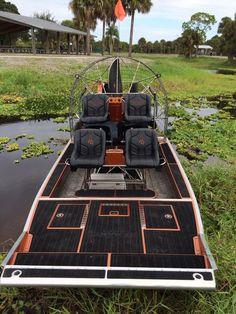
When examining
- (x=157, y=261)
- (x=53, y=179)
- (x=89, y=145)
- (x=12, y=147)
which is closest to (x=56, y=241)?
(x=157, y=261)

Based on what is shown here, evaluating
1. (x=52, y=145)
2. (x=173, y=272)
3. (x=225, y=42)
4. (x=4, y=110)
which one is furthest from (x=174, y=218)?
(x=225, y=42)

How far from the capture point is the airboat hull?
3.84m

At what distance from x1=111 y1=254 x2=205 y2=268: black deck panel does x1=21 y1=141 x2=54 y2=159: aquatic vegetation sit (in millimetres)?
6978

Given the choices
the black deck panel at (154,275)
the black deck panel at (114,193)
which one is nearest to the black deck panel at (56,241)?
the black deck panel at (154,275)

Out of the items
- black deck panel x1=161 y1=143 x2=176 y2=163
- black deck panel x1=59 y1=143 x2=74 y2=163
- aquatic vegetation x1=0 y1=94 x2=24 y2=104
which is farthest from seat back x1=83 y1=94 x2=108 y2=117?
aquatic vegetation x1=0 y1=94 x2=24 y2=104

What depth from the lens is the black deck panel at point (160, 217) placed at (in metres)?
5.04

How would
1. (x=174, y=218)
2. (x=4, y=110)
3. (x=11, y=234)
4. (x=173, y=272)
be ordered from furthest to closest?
(x=4, y=110) < (x=11, y=234) < (x=174, y=218) < (x=173, y=272)

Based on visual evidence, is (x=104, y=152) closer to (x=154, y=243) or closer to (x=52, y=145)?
(x=154, y=243)

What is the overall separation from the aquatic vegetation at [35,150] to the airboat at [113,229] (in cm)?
269

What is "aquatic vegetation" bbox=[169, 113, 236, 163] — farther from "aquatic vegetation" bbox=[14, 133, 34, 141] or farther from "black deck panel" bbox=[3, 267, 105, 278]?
"black deck panel" bbox=[3, 267, 105, 278]

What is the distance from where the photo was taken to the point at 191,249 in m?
4.55

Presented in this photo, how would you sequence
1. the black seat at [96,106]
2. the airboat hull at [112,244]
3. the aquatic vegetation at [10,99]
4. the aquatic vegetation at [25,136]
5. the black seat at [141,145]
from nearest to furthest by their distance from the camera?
the airboat hull at [112,244]
the black seat at [141,145]
the black seat at [96,106]
the aquatic vegetation at [25,136]
the aquatic vegetation at [10,99]

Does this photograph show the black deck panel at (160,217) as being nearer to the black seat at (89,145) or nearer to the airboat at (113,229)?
the airboat at (113,229)

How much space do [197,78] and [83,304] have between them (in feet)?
92.5
